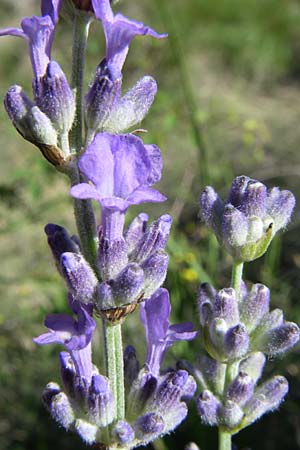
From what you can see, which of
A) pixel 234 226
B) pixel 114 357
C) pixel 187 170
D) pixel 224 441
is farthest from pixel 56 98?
pixel 187 170

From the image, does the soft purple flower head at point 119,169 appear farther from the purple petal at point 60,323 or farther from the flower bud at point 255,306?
the flower bud at point 255,306

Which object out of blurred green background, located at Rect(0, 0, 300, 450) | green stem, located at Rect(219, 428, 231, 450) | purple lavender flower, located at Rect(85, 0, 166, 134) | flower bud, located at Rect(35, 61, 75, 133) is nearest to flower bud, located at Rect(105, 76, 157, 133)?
purple lavender flower, located at Rect(85, 0, 166, 134)

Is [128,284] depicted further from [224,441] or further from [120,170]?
[224,441]

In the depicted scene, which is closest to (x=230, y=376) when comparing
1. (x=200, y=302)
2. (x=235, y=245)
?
(x=200, y=302)

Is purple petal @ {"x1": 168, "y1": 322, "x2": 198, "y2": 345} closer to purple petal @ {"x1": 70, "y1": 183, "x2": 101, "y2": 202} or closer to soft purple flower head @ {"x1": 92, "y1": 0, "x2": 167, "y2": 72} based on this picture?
purple petal @ {"x1": 70, "y1": 183, "x2": 101, "y2": 202}

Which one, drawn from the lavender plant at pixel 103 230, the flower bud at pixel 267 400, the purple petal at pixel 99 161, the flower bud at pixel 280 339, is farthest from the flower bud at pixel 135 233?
the flower bud at pixel 267 400
